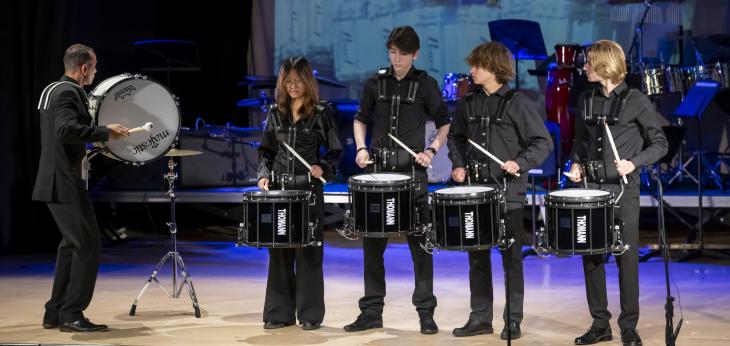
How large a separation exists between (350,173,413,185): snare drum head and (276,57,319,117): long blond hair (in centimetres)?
54

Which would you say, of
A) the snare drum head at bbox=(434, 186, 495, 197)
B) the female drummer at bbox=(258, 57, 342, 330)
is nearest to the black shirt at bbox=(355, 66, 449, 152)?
the female drummer at bbox=(258, 57, 342, 330)

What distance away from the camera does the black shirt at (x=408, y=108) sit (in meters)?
6.19

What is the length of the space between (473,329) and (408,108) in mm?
1266

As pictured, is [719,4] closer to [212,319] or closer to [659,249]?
[659,249]

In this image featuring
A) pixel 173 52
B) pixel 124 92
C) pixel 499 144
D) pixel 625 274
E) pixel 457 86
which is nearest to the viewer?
pixel 625 274

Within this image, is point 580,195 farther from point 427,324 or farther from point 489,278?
point 427,324

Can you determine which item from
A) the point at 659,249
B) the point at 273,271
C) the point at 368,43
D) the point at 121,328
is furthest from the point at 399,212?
the point at 368,43

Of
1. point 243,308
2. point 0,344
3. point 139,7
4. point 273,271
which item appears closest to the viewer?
point 0,344

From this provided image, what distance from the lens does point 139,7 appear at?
36.7 feet

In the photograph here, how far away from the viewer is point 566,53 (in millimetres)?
9883

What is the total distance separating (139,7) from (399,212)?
20.0 feet

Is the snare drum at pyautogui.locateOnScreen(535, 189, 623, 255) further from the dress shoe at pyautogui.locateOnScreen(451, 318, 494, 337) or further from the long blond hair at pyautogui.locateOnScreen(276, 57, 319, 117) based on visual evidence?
the long blond hair at pyautogui.locateOnScreen(276, 57, 319, 117)

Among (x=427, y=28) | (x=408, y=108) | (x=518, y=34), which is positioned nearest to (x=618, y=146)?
(x=408, y=108)

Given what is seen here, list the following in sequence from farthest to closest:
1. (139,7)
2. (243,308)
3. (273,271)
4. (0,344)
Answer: (139,7)
(243,308)
(273,271)
(0,344)
